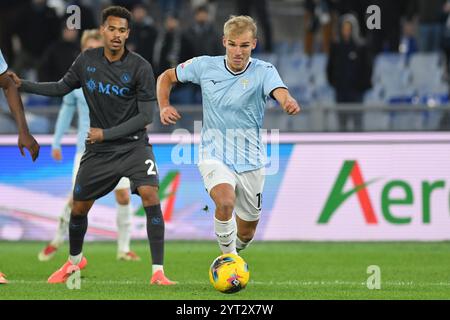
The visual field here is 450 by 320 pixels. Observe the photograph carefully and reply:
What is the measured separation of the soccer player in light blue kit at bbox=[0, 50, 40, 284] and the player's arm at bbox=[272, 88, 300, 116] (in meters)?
2.13

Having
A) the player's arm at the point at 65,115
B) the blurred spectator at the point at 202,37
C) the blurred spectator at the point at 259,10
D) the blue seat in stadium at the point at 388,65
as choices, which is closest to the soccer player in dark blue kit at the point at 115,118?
the player's arm at the point at 65,115

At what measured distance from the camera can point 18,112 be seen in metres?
9.73

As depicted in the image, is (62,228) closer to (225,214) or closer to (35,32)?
(225,214)

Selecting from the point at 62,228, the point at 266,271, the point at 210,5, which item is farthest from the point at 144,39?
the point at 266,271

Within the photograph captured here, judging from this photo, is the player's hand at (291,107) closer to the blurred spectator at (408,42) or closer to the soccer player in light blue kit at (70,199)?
the soccer player in light blue kit at (70,199)

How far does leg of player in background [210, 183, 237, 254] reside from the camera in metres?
9.53

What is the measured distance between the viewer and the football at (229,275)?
9016mm

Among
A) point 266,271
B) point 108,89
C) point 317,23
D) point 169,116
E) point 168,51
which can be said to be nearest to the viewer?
point 169,116

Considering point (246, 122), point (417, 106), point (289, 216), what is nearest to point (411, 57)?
point (417, 106)

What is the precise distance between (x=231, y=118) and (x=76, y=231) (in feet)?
6.13

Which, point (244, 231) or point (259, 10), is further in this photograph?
point (259, 10)

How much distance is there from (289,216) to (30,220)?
142 inches

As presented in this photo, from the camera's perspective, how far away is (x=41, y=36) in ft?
64.8

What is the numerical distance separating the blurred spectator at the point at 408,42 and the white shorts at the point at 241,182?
991 centimetres
